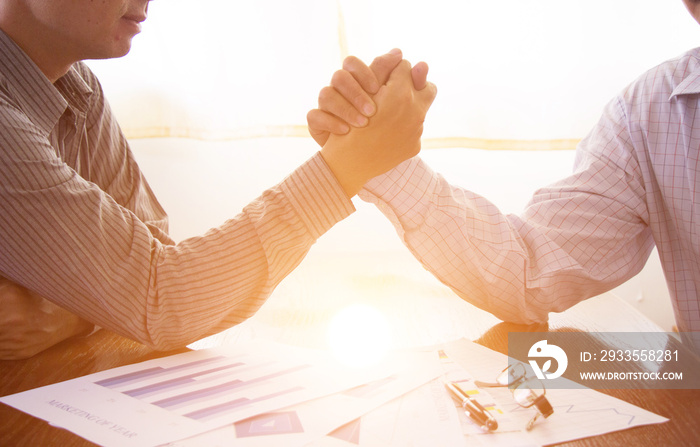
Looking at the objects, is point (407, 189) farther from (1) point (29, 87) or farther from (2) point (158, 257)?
(1) point (29, 87)

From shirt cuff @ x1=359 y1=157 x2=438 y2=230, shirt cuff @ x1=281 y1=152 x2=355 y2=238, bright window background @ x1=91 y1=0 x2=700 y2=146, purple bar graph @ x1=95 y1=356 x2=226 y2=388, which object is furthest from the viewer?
bright window background @ x1=91 y1=0 x2=700 y2=146

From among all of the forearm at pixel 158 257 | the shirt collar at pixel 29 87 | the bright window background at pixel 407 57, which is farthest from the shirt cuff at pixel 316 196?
the bright window background at pixel 407 57

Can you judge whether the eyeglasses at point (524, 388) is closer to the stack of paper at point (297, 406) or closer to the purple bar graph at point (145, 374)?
the stack of paper at point (297, 406)

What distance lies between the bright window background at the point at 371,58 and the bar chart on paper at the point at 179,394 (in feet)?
2.37

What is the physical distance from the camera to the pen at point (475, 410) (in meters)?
0.46

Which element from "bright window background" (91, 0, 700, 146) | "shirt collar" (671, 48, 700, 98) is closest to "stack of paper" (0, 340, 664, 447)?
"shirt collar" (671, 48, 700, 98)

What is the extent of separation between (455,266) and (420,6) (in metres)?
0.78

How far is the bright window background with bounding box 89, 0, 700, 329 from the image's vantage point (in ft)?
4.30

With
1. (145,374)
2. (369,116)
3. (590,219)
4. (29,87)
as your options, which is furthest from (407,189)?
(29,87)

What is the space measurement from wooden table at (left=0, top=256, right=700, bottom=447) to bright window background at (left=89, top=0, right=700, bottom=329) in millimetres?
354

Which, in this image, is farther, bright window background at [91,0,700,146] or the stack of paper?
bright window background at [91,0,700,146]

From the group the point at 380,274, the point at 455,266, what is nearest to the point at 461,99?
the point at 380,274

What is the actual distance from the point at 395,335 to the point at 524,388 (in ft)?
0.76

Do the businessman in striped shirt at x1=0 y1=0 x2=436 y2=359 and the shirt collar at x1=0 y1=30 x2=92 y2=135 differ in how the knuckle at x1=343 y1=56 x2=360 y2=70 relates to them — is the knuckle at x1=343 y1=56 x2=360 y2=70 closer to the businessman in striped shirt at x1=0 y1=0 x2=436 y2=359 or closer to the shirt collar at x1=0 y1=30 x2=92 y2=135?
the businessman in striped shirt at x1=0 y1=0 x2=436 y2=359
